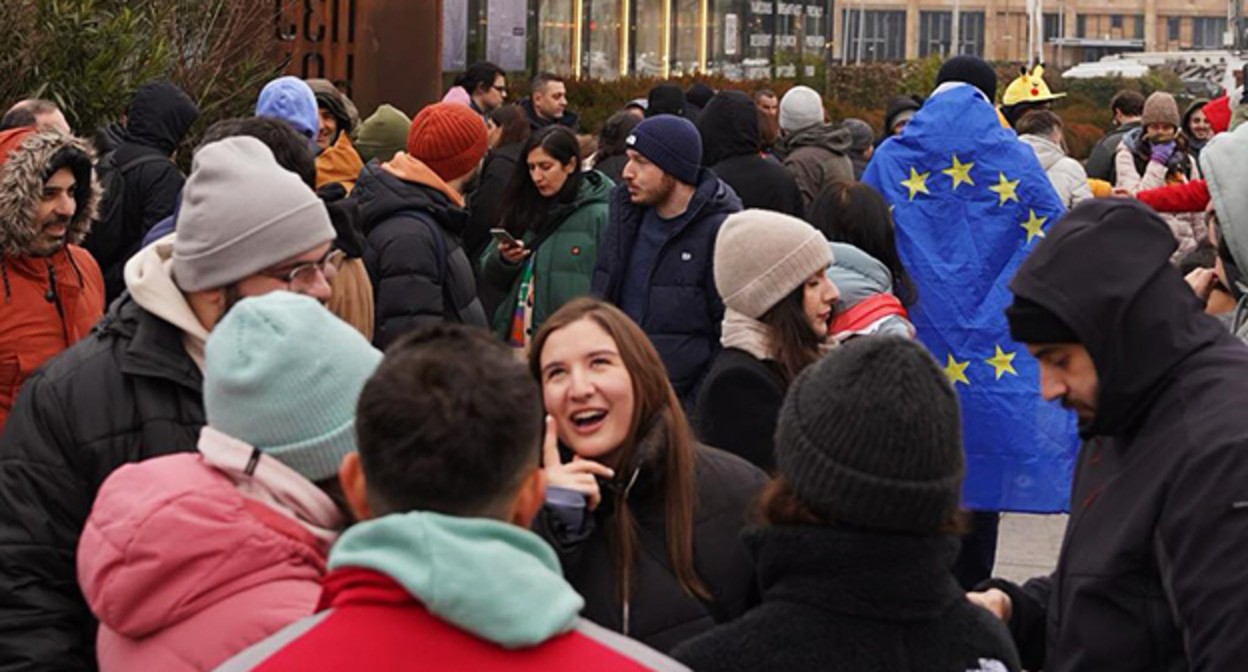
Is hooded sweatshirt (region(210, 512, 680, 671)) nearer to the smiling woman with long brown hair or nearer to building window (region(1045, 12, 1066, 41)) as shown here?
the smiling woman with long brown hair

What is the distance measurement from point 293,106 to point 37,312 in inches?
82.1

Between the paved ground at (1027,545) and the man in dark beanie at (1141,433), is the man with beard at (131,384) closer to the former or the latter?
the man in dark beanie at (1141,433)

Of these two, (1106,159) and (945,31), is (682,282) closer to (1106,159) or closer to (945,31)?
(1106,159)

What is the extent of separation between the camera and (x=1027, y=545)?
408 inches

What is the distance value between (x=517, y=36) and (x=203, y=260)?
18.3 m

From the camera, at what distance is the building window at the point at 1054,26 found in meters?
113

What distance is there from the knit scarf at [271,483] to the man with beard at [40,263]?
11.6 ft

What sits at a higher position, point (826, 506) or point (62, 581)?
point (826, 506)

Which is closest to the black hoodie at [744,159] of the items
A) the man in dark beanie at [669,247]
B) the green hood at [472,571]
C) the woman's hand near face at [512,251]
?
the woman's hand near face at [512,251]

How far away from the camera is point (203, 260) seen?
167 inches

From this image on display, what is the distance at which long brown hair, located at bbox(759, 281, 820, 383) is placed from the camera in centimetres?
592

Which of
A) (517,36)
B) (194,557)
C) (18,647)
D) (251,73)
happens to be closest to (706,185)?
(18,647)

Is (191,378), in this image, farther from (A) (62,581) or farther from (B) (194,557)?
(B) (194,557)

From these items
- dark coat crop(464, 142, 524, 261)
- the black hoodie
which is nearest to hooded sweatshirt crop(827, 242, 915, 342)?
the black hoodie
